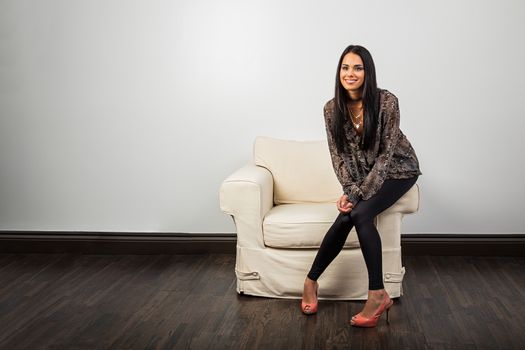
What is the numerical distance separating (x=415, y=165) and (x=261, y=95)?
1.27 m

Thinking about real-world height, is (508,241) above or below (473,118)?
below

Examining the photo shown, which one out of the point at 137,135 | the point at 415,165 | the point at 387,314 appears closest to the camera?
the point at 387,314

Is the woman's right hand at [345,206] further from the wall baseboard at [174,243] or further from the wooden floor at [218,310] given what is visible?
the wall baseboard at [174,243]

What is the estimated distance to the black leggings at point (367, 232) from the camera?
2908mm

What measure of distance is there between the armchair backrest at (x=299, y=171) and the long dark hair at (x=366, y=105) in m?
0.62

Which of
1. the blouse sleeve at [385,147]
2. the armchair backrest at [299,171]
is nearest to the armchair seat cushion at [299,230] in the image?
the blouse sleeve at [385,147]

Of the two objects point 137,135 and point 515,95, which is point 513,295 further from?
point 137,135

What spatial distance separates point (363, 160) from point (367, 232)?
14.3 inches

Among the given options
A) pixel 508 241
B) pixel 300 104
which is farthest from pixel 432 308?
pixel 300 104

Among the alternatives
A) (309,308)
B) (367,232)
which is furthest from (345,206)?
(309,308)

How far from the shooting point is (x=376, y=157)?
3064 millimetres

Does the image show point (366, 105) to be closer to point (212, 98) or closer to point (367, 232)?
point (367, 232)

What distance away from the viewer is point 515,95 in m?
3.91

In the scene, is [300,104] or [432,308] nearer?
[432,308]
